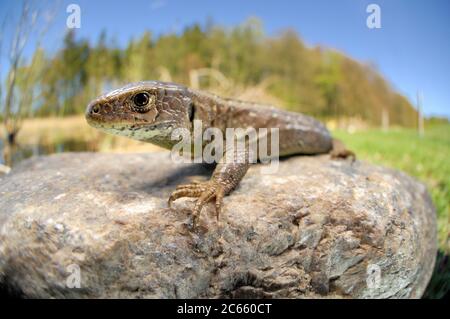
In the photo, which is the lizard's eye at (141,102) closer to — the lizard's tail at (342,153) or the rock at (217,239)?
the rock at (217,239)

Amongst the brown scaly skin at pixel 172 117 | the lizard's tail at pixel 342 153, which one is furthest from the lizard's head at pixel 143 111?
the lizard's tail at pixel 342 153

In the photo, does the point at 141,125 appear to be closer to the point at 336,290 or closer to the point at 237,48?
the point at 336,290

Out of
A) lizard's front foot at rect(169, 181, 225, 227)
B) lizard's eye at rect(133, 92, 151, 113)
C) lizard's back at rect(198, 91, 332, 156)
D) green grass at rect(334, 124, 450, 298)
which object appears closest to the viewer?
lizard's front foot at rect(169, 181, 225, 227)

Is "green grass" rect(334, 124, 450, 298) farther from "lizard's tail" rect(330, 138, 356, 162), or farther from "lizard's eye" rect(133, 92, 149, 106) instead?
"lizard's eye" rect(133, 92, 149, 106)

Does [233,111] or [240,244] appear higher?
[233,111]

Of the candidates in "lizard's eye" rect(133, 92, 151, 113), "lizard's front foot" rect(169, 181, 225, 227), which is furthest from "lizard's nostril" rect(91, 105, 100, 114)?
"lizard's front foot" rect(169, 181, 225, 227)

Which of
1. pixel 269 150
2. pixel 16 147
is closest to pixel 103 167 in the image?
pixel 269 150
